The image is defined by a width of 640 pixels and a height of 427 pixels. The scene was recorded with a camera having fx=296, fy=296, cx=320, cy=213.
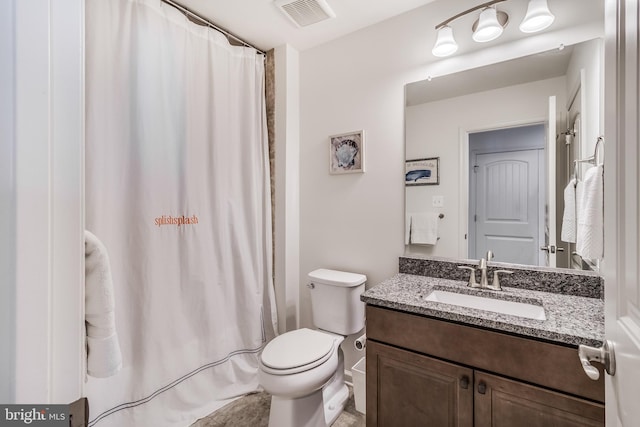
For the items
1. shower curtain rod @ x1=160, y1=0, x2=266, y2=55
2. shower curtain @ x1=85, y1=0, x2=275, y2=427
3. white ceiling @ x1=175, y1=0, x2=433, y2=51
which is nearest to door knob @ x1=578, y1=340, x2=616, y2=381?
shower curtain @ x1=85, y1=0, x2=275, y2=427

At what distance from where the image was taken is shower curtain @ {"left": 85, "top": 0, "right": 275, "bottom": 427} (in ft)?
4.72

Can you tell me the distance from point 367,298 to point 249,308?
1.00 metres

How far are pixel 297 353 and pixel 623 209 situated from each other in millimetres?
1382

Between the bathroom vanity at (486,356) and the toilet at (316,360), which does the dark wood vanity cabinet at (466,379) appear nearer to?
the bathroom vanity at (486,356)

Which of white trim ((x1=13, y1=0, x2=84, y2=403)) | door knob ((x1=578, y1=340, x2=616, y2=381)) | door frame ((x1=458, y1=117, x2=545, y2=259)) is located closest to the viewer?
white trim ((x1=13, y1=0, x2=84, y2=403))

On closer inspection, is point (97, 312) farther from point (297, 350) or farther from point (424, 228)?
point (424, 228)

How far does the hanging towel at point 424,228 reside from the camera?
1.77 meters

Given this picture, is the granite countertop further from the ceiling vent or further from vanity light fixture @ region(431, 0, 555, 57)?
the ceiling vent

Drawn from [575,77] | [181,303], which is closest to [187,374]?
[181,303]

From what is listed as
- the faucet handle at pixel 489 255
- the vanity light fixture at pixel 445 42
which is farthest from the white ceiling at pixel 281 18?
the faucet handle at pixel 489 255

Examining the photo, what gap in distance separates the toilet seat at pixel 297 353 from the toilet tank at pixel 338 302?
0.20 meters

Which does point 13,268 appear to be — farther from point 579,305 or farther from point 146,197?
point 579,305

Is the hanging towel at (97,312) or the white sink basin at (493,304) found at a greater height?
the hanging towel at (97,312)

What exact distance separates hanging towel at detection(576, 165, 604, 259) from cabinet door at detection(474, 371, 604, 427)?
1.74 feet
